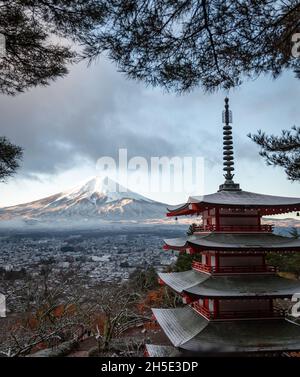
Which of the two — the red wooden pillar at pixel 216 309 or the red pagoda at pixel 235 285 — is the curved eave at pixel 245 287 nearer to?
the red pagoda at pixel 235 285

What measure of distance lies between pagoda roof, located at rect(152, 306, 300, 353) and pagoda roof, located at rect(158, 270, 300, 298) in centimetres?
88

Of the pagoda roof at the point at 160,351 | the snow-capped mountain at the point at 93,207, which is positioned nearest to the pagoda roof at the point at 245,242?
the pagoda roof at the point at 160,351

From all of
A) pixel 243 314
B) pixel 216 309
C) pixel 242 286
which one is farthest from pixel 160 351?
pixel 242 286

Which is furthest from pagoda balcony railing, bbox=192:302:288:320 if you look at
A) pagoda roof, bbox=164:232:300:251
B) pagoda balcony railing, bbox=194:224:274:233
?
pagoda balcony railing, bbox=194:224:274:233

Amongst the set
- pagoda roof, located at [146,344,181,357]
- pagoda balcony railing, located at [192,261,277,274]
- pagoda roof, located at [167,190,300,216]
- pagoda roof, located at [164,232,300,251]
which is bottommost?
pagoda roof, located at [146,344,181,357]

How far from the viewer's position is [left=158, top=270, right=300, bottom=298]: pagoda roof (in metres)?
9.48

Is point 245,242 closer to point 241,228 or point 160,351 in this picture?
point 241,228

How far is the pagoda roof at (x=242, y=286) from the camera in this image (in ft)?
31.1

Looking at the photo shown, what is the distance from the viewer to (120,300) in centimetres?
2080

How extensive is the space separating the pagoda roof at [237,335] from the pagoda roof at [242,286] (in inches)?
34.5

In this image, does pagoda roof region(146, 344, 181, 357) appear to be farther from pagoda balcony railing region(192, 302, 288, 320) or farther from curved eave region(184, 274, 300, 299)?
curved eave region(184, 274, 300, 299)

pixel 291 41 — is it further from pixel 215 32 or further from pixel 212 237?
pixel 212 237

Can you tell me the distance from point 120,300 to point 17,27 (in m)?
18.6
